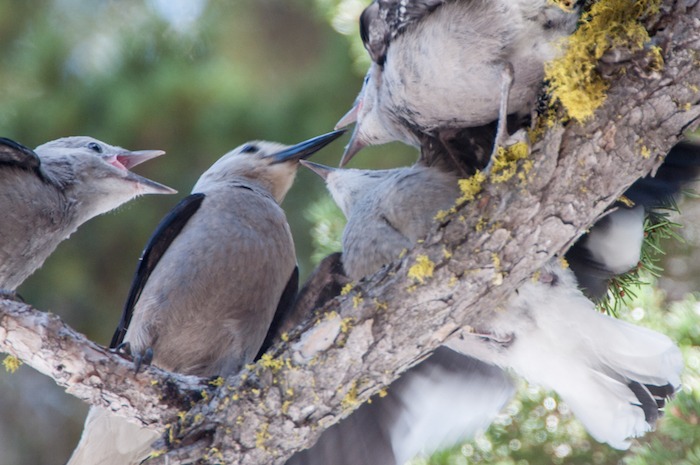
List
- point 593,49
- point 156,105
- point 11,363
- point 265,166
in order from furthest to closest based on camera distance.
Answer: point 156,105 < point 265,166 < point 11,363 < point 593,49

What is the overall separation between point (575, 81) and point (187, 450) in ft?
2.15

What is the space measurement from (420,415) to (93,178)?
72 cm

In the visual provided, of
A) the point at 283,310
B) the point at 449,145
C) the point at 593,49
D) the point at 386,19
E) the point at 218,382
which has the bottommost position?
the point at 283,310

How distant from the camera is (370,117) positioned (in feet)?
3.08

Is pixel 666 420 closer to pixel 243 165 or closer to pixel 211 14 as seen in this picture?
pixel 243 165

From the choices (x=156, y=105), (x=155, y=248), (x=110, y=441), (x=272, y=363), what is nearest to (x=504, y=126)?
(x=272, y=363)

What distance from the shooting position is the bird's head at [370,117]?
0.90 meters

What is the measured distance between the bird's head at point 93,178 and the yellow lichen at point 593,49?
640 mm

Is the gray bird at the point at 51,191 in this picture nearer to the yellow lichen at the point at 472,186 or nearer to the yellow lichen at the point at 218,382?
the yellow lichen at the point at 218,382

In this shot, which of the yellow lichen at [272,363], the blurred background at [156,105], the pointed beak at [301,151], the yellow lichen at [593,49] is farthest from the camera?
the blurred background at [156,105]

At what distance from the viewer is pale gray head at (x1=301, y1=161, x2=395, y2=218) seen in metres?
1.07

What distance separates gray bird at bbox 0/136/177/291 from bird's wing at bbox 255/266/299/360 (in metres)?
0.32

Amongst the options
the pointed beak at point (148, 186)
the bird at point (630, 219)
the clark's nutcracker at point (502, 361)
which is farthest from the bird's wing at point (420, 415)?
the pointed beak at point (148, 186)

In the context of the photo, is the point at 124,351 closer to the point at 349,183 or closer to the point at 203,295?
the point at 203,295
